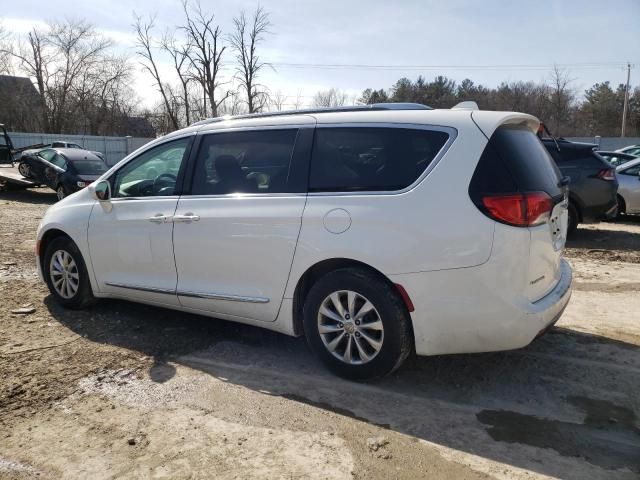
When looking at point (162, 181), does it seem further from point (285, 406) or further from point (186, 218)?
point (285, 406)

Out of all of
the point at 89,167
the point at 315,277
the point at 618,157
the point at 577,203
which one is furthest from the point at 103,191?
the point at 618,157

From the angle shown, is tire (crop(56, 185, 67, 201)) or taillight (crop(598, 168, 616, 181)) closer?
taillight (crop(598, 168, 616, 181))

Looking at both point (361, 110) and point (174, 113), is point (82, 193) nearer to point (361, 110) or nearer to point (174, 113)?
point (361, 110)

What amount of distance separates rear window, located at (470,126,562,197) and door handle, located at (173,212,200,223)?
2094 mm

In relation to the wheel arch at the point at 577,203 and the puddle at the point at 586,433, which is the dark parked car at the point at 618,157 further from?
the puddle at the point at 586,433

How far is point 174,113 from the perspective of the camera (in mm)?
49719

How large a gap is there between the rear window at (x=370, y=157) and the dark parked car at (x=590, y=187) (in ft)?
20.6


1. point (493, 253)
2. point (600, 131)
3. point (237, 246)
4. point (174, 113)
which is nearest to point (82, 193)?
point (237, 246)

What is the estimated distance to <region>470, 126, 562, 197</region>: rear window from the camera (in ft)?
10.4

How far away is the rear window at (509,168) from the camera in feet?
10.4

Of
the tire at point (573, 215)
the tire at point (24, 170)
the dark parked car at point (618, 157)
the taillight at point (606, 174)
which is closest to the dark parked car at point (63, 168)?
the tire at point (24, 170)

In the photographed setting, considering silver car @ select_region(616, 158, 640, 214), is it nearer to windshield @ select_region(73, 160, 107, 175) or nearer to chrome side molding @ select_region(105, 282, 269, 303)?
chrome side molding @ select_region(105, 282, 269, 303)

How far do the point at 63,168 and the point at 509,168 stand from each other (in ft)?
48.3

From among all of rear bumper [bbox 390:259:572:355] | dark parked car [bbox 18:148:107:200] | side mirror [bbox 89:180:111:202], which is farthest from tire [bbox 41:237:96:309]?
dark parked car [bbox 18:148:107:200]
